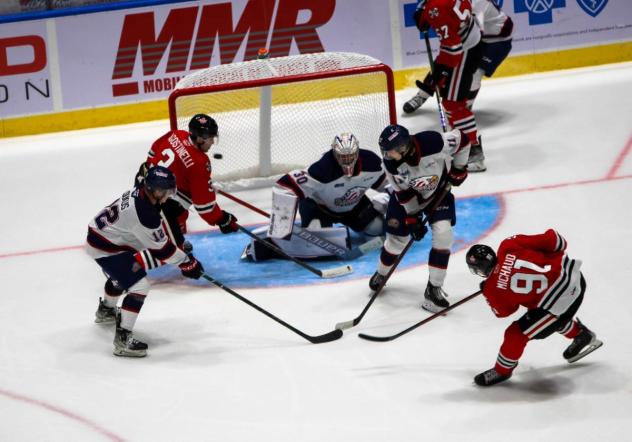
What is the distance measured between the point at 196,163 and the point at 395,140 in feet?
3.87

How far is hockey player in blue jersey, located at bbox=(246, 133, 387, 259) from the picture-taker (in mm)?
5820

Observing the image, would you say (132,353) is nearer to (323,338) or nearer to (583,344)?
(323,338)

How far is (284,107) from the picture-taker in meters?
7.28

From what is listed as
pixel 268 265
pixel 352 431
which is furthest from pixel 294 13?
pixel 352 431

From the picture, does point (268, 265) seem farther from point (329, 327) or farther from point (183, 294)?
point (329, 327)

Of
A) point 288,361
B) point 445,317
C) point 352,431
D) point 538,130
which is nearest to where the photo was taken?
point 352,431

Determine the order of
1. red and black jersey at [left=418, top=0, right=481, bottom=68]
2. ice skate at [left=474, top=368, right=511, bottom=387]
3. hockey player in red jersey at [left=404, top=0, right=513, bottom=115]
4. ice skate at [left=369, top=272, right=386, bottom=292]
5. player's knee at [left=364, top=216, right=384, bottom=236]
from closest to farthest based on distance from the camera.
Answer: ice skate at [left=474, top=368, right=511, bottom=387]
ice skate at [left=369, top=272, right=386, bottom=292]
player's knee at [left=364, top=216, right=384, bottom=236]
red and black jersey at [left=418, top=0, right=481, bottom=68]
hockey player in red jersey at [left=404, top=0, right=513, bottom=115]

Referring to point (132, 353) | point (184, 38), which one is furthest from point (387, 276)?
point (184, 38)

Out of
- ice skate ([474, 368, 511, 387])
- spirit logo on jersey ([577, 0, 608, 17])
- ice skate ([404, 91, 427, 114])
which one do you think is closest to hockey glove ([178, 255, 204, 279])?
ice skate ([474, 368, 511, 387])

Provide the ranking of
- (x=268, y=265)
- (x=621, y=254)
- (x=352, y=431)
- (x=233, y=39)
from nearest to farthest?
(x=352, y=431), (x=621, y=254), (x=268, y=265), (x=233, y=39)

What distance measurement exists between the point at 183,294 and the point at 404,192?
1326 millimetres

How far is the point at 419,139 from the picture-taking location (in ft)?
17.1

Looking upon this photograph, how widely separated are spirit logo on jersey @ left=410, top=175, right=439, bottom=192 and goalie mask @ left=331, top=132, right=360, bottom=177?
0.58 meters

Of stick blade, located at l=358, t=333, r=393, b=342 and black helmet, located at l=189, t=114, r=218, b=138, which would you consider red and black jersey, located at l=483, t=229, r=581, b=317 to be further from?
black helmet, located at l=189, t=114, r=218, b=138
